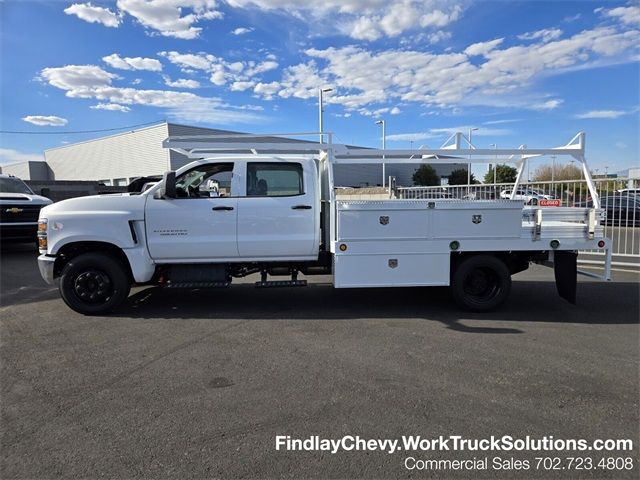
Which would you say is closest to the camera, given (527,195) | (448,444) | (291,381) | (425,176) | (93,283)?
(448,444)

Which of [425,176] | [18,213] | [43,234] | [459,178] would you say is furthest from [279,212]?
[459,178]

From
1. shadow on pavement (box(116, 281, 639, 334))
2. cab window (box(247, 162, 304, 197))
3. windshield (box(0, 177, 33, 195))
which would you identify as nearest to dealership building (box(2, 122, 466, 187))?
windshield (box(0, 177, 33, 195))

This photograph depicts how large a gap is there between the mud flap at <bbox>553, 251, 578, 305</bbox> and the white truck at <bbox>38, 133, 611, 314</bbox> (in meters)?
0.02

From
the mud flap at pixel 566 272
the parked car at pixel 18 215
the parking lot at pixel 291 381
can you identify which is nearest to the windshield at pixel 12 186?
the parked car at pixel 18 215

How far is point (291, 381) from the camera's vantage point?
392cm

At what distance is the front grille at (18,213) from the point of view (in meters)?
11.6

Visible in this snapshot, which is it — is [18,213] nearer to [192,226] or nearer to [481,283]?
[192,226]

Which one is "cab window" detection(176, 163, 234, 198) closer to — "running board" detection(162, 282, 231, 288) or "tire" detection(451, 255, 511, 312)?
"running board" detection(162, 282, 231, 288)

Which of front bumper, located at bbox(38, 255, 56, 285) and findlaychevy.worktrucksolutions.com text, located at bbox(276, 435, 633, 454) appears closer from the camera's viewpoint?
findlaychevy.worktrucksolutions.com text, located at bbox(276, 435, 633, 454)

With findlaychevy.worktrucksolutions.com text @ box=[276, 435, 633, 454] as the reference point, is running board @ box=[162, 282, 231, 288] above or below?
above

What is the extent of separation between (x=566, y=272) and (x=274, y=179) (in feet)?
14.2

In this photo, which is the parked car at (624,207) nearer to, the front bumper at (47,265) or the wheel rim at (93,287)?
the wheel rim at (93,287)

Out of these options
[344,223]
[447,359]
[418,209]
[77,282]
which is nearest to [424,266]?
[418,209]

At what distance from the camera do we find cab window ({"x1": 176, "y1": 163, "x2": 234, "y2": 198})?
6.07 m
